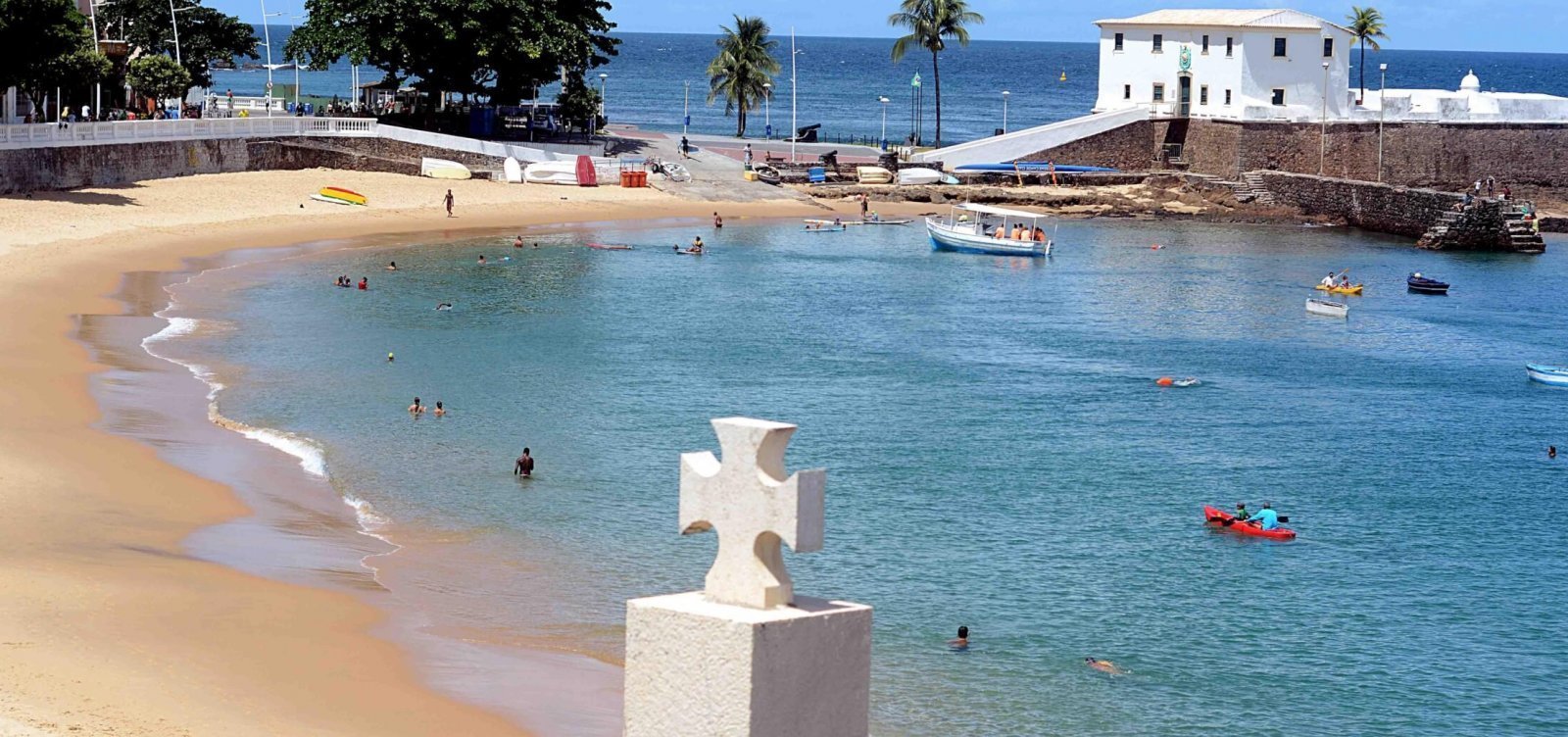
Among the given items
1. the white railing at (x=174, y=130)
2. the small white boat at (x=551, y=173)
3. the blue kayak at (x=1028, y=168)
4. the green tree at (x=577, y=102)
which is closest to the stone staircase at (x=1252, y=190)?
the blue kayak at (x=1028, y=168)

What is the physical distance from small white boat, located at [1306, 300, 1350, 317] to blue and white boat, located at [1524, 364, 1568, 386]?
11.0 m

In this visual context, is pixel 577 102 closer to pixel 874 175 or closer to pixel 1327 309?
pixel 874 175

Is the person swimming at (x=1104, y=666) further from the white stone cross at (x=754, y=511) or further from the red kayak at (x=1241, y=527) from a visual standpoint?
the white stone cross at (x=754, y=511)

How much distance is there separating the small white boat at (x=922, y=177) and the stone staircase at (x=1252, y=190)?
49.9 ft

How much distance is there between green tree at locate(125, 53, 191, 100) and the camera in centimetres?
8969

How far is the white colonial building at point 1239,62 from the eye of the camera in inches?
3893

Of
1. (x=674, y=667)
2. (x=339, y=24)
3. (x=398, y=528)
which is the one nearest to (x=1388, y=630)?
(x=398, y=528)

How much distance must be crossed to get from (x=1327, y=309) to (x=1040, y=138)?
39.3m

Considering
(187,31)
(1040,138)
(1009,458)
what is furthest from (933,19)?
(1009,458)

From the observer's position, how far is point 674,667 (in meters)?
7.81

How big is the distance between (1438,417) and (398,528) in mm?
27980

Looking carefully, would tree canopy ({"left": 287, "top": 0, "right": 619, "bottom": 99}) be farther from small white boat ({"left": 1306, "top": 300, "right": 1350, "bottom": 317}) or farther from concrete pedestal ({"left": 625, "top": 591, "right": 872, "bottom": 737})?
concrete pedestal ({"left": 625, "top": 591, "right": 872, "bottom": 737})

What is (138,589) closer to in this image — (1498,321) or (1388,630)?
(1388,630)

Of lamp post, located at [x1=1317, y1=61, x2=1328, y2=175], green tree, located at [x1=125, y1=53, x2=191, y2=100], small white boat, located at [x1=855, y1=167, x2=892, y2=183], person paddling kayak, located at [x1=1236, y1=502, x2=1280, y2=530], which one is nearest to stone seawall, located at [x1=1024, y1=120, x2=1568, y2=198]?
lamp post, located at [x1=1317, y1=61, x2=1328, y2=175]
